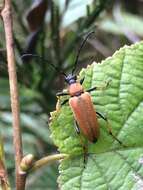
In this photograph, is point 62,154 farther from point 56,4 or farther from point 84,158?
point 56,4

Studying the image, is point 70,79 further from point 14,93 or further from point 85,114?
point 14,93

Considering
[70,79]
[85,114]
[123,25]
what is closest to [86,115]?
[85,114]

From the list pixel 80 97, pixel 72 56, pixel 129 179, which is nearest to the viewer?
pixel 129 179

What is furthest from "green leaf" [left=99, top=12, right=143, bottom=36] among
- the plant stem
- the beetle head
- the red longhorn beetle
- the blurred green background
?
the plant stem

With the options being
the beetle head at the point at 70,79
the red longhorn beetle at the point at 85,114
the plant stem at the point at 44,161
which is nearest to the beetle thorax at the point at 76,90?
the red longhorn beetle at the point at 85,114

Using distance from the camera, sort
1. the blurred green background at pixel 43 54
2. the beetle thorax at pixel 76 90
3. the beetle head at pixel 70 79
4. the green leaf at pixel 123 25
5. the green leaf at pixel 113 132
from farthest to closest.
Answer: the green leaf at pixel 123 25, the blurred green background at pixel 43 54, the beetle head at pixel 70 79, the beetle thorax at pixel 76 90, the green leaf at pixel 113 132

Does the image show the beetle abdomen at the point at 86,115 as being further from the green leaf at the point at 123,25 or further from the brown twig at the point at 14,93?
the green leaf at the point at 123,25

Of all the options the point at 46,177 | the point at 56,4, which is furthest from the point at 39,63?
the point at 46,177
